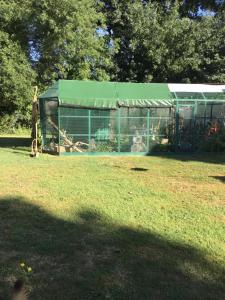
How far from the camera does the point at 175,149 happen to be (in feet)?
62.9

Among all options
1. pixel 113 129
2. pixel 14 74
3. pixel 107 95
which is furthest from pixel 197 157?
pixel 14 74

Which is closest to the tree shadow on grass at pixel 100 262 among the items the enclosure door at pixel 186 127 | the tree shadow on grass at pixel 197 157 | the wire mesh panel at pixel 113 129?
the tree shadow on grass at pixel 197 157

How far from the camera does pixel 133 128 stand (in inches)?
738

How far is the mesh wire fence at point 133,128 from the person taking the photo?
60.2 feet

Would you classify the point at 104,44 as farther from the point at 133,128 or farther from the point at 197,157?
the point at 197,157

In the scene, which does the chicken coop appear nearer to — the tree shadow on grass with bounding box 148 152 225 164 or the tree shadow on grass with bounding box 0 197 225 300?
the tree shadow on grass with bounding box 148 152 225 164

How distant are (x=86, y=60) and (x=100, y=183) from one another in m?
13.4

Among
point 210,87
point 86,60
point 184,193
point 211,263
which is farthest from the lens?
point 86,60

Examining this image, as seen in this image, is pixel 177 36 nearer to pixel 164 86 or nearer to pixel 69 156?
pixel 164 86

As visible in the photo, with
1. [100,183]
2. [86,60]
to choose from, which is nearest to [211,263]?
[100,183]

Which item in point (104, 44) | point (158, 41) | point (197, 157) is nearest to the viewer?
point (197, 157)

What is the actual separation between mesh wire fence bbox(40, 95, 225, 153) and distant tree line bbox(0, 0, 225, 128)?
10.9 ft

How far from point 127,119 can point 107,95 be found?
→ 1357 mm

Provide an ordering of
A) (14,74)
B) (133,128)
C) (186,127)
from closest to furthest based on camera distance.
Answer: (133,128) < (186,127) < (14,74)
